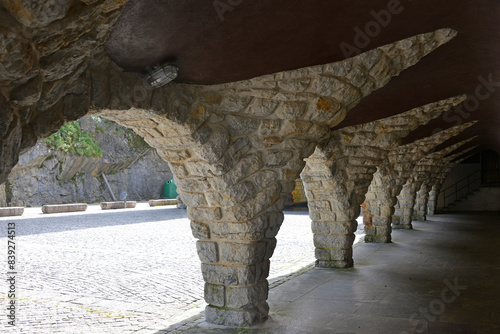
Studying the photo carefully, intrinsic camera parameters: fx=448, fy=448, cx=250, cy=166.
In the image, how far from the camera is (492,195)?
18.7m

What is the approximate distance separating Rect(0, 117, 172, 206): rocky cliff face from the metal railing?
15.6 m

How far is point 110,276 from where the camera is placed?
6484 millimetres

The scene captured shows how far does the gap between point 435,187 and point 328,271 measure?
1145cm

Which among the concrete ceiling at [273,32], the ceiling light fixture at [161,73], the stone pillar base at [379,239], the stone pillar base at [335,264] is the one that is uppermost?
the concrete ceiling at [273,32]

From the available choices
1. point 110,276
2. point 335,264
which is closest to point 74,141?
point 110,276

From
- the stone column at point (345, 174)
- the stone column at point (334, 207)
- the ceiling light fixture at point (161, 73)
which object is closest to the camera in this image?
the ceiling light fixture at point (161, 73)

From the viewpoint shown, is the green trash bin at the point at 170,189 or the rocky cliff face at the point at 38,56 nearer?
the rocky cliff face at the point at 38,56

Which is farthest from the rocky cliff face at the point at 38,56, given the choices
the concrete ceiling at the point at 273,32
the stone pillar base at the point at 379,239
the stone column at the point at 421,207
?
the stone column at the point at 421,207

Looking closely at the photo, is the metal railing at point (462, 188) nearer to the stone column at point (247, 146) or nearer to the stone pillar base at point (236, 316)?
the stone column at point (247, 146)

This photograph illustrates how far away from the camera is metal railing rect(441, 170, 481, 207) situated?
1942 centimetres

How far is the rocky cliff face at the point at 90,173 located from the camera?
20.4 meters

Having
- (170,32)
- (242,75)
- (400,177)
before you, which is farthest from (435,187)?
(170,32)

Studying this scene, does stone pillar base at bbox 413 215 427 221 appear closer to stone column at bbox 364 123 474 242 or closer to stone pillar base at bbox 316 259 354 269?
stone column at bbox 364 123 474 242

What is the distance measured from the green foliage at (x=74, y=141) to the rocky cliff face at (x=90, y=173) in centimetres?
30
